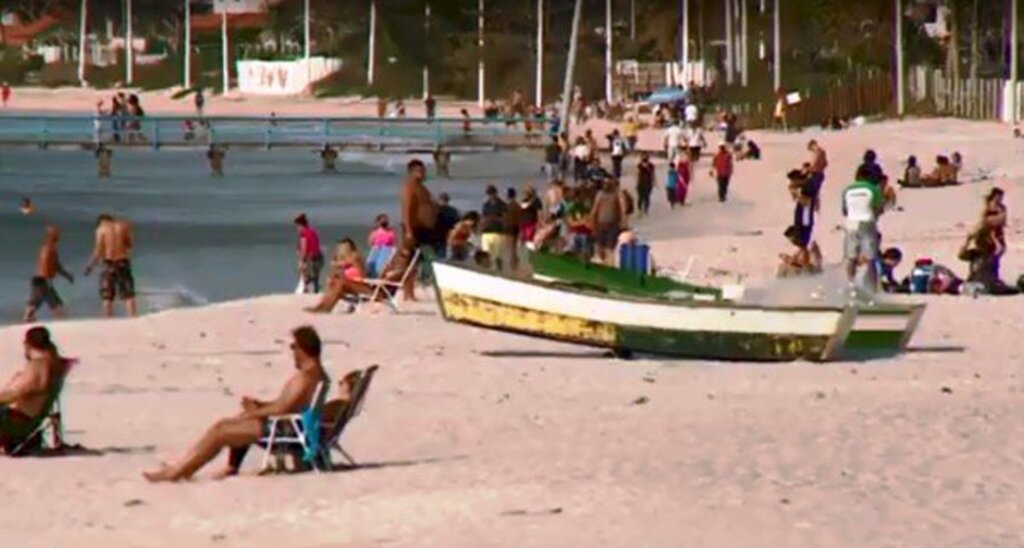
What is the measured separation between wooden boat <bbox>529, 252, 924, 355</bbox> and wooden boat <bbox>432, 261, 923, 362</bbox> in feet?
0.22

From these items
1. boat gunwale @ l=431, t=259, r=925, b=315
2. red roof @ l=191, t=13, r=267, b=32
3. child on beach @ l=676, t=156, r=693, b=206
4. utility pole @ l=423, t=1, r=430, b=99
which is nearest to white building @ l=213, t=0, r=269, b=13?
red roof @ l=191, t=13, r=267, b=32

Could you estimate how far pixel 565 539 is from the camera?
1164cm

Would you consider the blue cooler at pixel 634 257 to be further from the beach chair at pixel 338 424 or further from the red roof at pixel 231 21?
the red roof at pixel 231 21

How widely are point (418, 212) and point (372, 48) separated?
104247mm

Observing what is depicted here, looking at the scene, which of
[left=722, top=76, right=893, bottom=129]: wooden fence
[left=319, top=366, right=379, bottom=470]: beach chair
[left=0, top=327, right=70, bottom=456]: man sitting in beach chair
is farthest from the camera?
[left=722, top=76, right=893, bottom=129]: wooden fence

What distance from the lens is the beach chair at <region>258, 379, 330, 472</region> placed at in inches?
566

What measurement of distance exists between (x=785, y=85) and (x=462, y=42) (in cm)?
4212

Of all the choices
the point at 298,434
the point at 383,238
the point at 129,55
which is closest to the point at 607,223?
the point at 383,238

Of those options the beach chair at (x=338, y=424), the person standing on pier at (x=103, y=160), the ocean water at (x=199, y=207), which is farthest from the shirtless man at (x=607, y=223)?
the person standing on pier at (x=103, y=160)

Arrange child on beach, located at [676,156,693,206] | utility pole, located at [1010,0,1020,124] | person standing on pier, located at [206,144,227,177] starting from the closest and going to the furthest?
child on beach, located at [676,156,693,206] → utility pole, located at [1010,0,1020,124] → person standing on pier, located at [206,144,227,177]

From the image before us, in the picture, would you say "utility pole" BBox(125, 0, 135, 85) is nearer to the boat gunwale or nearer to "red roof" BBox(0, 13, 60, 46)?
"red roof" BBox(0, 13, 60, 46)

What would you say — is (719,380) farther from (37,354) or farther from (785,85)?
(785,85)

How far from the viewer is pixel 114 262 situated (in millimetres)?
27281

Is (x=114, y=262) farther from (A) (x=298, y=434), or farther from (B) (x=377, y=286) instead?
(A) (x=298, y=434)
